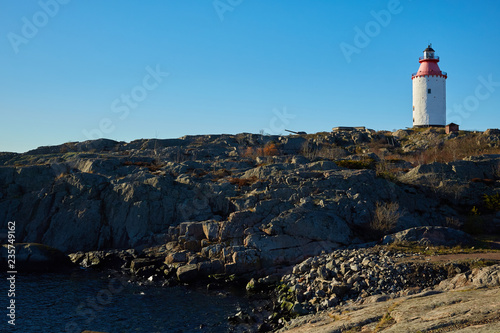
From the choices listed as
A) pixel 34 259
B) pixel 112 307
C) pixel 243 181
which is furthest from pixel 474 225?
pixel 34 259

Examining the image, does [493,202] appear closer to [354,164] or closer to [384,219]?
[384,219]

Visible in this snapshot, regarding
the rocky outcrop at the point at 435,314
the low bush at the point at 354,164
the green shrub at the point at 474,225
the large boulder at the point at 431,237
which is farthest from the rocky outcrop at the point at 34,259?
the green shrub at the point at 474,225

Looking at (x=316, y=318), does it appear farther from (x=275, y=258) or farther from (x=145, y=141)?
(x=145, y=141)

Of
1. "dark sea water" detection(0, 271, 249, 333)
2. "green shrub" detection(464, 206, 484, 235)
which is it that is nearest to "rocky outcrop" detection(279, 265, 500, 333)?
"dark sea water" detection(0, 271, 249, 333)

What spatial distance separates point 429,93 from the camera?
259 ft

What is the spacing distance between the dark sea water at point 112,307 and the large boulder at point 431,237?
550 inches

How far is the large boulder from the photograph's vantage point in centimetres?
3150

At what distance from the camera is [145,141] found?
81312 millimetres

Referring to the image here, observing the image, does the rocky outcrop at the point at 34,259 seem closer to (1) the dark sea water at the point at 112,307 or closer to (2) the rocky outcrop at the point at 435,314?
(1) the dark sea water at the point at 112,307

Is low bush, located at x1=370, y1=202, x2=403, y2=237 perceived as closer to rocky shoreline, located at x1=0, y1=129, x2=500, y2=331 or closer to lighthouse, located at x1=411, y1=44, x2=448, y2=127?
rocky shoreline, located at x1=0, y1=129, x2=500, y2=331

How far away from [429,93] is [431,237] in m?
55.2

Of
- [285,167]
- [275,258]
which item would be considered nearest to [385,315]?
[275,258]

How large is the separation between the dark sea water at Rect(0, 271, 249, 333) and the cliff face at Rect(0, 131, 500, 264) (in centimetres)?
649

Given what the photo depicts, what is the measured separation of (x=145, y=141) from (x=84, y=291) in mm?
54260
